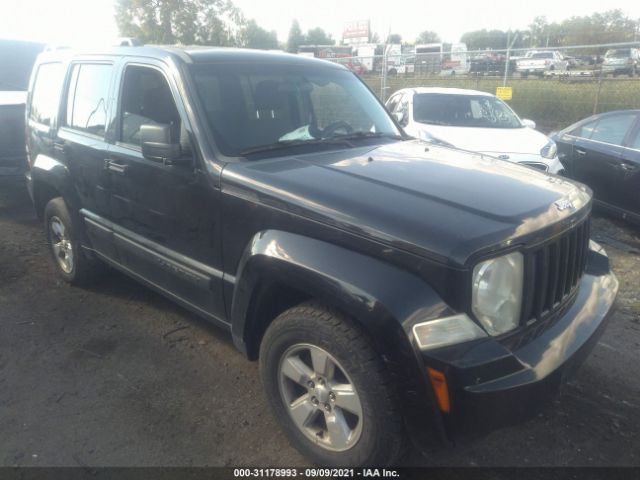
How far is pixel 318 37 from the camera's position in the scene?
2906 inches

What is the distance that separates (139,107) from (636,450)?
11.6ft

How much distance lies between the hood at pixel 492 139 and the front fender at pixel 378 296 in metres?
5.06

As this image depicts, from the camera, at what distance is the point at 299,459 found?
8.93 feet

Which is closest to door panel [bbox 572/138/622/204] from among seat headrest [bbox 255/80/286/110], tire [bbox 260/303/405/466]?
seat headrest [bbox 255/80/286/110]

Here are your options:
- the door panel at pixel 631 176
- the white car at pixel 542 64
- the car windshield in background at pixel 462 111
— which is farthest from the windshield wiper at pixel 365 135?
the white car at pixel 542 64

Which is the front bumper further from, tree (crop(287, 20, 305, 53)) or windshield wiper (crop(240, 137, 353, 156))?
tree (crop(287, 20, 305, 53))

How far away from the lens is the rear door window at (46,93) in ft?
14.7

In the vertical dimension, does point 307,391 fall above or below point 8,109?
below

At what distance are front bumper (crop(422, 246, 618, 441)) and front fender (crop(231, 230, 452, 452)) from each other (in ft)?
0.30

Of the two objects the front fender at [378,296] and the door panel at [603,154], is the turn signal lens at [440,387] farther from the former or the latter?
the door panel at [603,154]

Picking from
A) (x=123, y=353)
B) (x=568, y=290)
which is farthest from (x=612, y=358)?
(x=123, y=353)

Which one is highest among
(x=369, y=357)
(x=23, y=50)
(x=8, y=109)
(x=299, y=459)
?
(x=23, y=50)

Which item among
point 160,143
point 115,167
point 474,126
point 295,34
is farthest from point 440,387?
point 295,34

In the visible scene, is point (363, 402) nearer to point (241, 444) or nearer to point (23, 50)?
point (241, 444)
